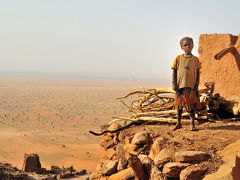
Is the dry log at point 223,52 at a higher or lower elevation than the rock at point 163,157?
higher

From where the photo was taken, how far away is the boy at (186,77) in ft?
15.7

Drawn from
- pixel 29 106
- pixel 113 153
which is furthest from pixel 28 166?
pixel 29 106

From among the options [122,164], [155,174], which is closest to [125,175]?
[122,164]

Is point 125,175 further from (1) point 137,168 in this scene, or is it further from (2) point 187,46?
(2) point 187,46

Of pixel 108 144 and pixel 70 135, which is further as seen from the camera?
pixel 70 135

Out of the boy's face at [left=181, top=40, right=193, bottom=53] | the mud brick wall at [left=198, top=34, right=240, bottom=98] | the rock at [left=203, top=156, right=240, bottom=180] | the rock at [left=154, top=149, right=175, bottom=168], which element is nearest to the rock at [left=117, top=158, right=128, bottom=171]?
the rock at [left=154, top=149, right=175, bottom=168]

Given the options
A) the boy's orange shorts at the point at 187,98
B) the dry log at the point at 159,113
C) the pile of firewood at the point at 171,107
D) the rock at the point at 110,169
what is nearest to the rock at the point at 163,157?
the boy's orange shorts at the point at 187,98

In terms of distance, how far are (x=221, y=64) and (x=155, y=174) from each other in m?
3.93

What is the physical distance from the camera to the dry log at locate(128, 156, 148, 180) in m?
4.21

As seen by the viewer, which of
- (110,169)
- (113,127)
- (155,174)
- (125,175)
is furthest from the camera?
(113,127)

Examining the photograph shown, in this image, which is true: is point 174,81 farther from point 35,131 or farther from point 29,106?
point 29,106

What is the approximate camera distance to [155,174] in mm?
4094

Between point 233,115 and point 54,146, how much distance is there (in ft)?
52.2

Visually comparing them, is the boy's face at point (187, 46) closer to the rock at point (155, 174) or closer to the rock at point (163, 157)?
the rock at point (163, 157)
